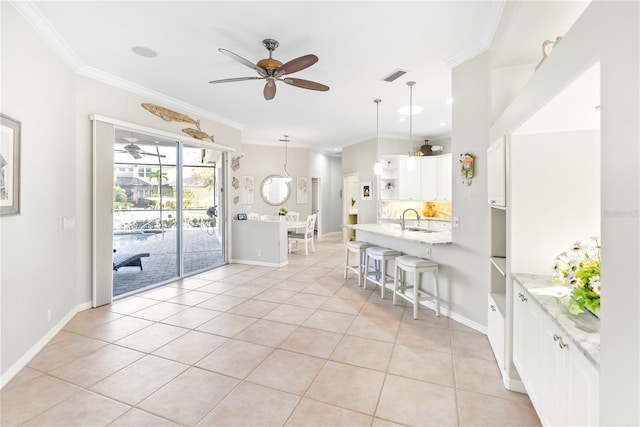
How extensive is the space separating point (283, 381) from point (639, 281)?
2.13 metres

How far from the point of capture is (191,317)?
11.3ft

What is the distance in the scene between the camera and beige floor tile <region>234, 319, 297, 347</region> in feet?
9.36

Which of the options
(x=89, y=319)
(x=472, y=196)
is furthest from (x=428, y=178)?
(x=89, y=319)

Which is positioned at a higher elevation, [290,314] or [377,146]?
[377,146]

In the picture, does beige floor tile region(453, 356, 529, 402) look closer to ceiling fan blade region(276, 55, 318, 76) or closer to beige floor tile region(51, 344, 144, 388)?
beige floor tile region(51, 344, 144, 388)

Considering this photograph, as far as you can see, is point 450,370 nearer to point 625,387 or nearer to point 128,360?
point 625,387

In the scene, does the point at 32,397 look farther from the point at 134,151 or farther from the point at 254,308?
the point at 134,151

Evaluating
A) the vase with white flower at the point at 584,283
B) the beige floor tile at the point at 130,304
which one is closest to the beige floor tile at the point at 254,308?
the beige floor tile at the point at 130,304

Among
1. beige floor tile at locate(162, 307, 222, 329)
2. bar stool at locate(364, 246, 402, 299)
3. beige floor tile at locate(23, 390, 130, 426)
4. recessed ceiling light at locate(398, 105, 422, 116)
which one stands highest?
recessed ceiling light at locate(398, 105, 422, 116)

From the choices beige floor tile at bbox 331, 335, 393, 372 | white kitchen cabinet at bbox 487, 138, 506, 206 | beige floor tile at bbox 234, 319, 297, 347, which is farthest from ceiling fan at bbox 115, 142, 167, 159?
white kitchen cabinet at bbox 487, 138, 506, 206

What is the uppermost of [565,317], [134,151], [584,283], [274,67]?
[274,67]

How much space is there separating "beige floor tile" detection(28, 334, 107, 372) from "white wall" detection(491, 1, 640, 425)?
3528mm

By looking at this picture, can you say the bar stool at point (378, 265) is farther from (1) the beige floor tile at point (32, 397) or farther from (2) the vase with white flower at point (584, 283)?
(1) the beige floor tile at point (32, 397)

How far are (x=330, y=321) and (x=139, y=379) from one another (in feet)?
6.09
